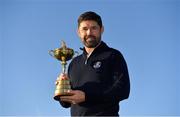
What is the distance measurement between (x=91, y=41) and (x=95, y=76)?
540 millimetres

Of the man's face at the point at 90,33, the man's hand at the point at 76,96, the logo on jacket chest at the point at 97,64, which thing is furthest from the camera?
the man's face at the point at 90,33

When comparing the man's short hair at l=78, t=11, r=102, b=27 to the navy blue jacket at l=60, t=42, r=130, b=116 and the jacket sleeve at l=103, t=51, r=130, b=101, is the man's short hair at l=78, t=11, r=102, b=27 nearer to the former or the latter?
the navy blue jacket at l=60, t=42, r=130, b=116

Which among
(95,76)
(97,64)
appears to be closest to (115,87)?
(95,76)

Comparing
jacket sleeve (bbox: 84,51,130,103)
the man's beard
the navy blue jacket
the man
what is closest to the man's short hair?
the man

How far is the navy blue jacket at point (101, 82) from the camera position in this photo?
4949 millimetres

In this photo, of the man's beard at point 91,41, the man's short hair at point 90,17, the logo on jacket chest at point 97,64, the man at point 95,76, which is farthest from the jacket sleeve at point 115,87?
the man's short hair at point 90,17

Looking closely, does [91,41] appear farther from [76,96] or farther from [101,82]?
[76,96]

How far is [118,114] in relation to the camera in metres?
5.05

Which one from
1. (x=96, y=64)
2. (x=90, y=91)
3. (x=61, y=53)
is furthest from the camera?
(x=61, y=53)

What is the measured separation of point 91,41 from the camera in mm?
5422

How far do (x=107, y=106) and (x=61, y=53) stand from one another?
138 centimetres

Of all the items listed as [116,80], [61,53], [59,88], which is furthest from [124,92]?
[61,53]

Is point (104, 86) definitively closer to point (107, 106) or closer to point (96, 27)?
point (107, 106)

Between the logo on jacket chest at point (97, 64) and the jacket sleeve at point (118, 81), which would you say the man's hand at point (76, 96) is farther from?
the logo on jacket chest at point (97, 64)
